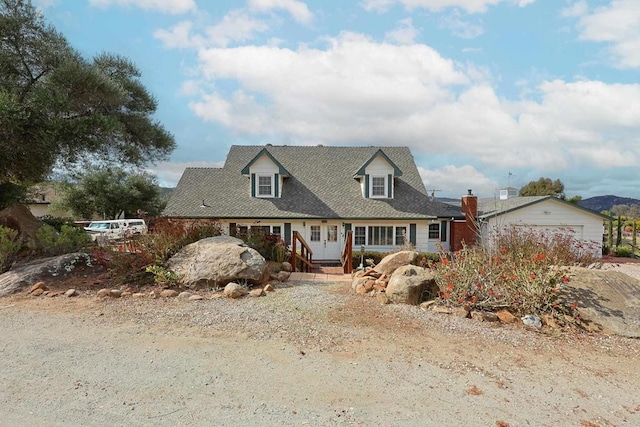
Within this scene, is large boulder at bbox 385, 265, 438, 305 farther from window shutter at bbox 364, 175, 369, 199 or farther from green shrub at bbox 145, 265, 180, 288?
window shutter at bbox 364, 175, 369, 199

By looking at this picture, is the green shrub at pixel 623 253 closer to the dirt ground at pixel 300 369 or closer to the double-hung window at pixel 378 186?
the double-hung window at pixel 378 186

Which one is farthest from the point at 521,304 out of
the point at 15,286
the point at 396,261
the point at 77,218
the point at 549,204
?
the point at 77,218

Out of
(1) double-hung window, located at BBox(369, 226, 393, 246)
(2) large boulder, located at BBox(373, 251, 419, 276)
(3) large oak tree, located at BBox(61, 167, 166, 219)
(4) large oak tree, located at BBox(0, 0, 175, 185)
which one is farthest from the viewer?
(3) large oak tree, located at BBox(61, 167, 166, 219)

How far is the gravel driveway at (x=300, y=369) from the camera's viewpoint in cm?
315

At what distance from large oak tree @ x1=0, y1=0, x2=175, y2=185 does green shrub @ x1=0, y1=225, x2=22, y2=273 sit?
93.9 inches

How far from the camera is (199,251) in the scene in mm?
7926

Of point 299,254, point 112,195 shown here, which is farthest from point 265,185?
point 112,195

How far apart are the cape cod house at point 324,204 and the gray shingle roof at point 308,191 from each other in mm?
53

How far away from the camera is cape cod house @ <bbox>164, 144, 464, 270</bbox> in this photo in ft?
60.1

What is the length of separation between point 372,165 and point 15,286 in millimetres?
15785

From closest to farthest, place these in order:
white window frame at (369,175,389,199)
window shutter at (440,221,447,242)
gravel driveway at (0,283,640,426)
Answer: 1. gravel driveway at (0,283,640,426)
2. window shutter at (440,221,447,242)
3. white window frame at (369,175,389,199)

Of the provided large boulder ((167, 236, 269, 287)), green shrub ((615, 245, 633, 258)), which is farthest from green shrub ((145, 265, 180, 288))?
green shrub ((615, 245, 633, 258))

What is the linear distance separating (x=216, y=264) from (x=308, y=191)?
12579mm

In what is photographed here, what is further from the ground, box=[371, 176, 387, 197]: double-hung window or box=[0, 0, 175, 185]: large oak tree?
box=[0, 0, 175, 185]: large oak tree
